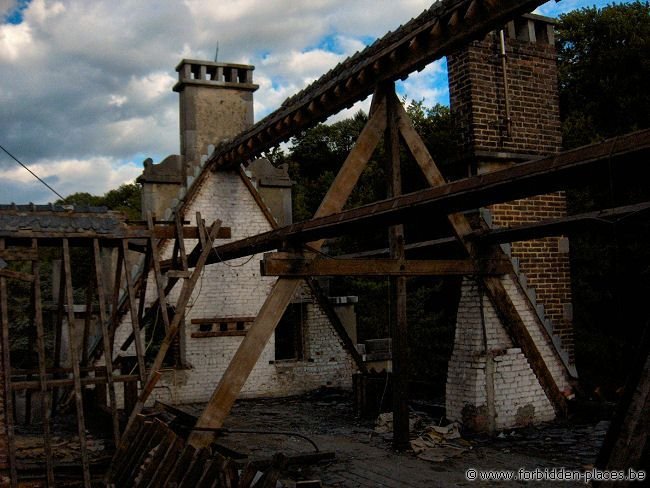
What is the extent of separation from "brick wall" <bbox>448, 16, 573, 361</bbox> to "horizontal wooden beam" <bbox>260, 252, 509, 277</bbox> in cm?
150

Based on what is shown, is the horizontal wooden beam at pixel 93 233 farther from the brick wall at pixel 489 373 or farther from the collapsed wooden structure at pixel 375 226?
the brick wall at pixel 489 373

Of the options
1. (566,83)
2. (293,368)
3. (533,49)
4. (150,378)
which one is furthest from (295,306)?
(566,83)

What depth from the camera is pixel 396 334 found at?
8.63 m

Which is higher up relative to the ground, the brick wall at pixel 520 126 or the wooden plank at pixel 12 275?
the brick wall at pixel 520 126

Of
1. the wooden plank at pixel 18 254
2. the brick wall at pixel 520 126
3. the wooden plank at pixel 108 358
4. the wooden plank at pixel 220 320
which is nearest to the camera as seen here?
the wooden plank at pixel 18 254

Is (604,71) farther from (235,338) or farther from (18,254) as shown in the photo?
(18,254)

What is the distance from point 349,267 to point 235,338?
7.14 meters

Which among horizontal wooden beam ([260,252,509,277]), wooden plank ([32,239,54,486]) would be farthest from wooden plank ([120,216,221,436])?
horizontal wooden beam ([260,252,509,277])

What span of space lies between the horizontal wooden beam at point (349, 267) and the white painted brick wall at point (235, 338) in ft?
20.4

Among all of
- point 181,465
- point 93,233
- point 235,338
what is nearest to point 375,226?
point 181,465

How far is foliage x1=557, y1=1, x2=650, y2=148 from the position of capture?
21.2m

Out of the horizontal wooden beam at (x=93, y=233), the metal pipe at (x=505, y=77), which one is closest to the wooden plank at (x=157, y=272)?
the horizontal wooden beam at (x=93, y=233)

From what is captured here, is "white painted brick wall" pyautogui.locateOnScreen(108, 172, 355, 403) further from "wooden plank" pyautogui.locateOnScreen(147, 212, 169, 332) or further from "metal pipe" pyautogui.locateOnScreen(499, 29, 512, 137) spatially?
"metal pipe" pyautogui.locateOnScreen(499, 29, 512, 137)

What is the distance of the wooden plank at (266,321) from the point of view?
7609mm
